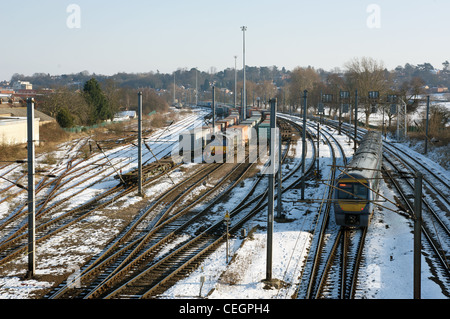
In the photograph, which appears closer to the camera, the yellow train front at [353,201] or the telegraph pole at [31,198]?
the telegraph pole at [31,198]

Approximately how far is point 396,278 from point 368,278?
842 mm

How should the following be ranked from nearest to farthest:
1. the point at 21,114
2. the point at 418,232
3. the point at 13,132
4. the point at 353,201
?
the point at 418,232
the point at 353,201
the point at 13,132
the point at 21,114

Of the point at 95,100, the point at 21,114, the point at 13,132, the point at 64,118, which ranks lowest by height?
the point at 13,132

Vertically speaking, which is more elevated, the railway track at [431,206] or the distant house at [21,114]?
the distant house at [21,114]

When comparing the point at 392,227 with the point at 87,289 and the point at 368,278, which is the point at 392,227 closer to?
the point at 368,278

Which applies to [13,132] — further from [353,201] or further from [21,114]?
[353,201]

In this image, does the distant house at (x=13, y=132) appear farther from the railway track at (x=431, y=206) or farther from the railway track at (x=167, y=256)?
the railway track at (x=431, y=206)

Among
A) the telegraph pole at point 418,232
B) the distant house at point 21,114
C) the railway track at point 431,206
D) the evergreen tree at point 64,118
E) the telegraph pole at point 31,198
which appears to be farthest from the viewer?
the evergreen tree at point 64,118

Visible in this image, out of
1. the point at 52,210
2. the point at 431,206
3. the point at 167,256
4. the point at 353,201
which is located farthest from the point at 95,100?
the point at 353,201

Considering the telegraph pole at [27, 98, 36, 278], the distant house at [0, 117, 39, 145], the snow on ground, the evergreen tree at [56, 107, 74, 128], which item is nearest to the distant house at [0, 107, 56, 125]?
the evergreen tree at [56, 107, 74, 128]

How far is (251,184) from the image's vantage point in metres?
28.7

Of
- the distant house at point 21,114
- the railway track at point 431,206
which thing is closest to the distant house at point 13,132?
the distant house at point 21,114
